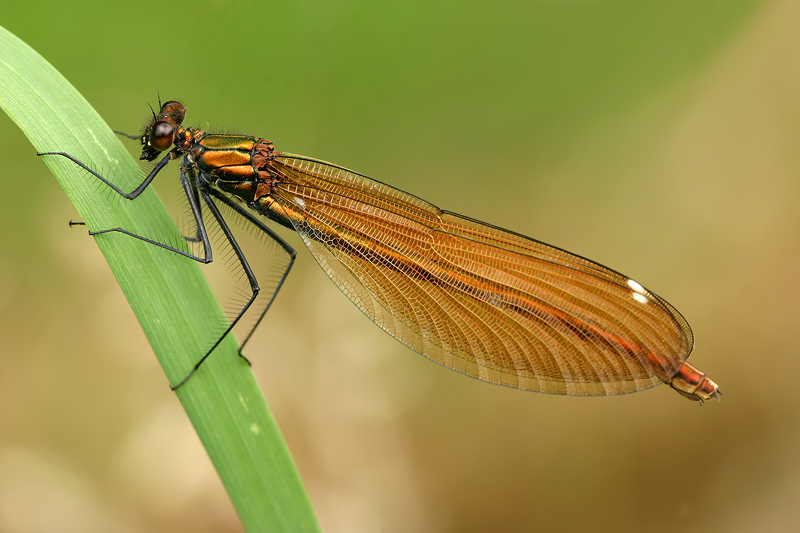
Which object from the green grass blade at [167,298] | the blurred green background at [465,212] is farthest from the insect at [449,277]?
the blurred green background at [465,212]

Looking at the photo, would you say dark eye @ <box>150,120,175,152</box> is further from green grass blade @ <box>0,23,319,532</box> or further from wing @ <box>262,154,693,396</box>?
wing @ <box>262,154,693,396</box>

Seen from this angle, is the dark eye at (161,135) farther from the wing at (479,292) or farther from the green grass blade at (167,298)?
the wing at (479,292)

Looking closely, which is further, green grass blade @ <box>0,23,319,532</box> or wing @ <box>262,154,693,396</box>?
wing @ <box>262,154,693,396</box>

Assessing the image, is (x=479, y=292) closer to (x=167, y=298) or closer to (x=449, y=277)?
(x=449, y=277)

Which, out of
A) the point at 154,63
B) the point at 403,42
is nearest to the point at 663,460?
the point at 403,42

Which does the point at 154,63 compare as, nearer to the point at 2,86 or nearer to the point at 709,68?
the point at 2,86

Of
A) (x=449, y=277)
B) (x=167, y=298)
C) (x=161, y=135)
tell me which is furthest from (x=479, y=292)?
(x=161, y=135)

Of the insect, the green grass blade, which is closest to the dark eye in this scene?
the insect
